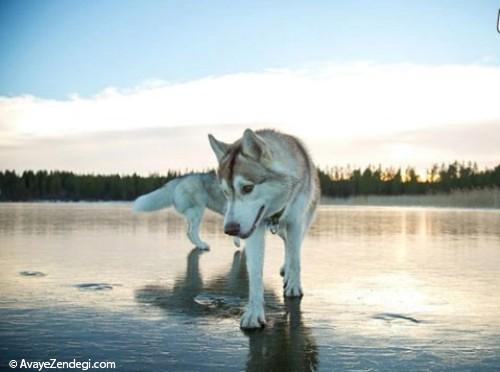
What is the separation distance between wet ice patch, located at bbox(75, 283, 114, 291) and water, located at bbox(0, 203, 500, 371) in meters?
0.02

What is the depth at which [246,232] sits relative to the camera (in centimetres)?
459

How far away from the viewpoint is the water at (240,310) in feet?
11.8

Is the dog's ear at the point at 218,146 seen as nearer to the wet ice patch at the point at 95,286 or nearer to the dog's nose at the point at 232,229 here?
the dog's nose at the point at 232,229

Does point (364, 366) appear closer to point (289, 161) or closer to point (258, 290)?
point (258, 290)

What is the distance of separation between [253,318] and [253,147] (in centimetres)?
139

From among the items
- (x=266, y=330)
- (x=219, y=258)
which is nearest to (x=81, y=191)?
(x=219, y=258)

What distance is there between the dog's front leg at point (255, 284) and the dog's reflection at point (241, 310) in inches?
4.7

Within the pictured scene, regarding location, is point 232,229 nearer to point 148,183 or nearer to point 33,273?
point 33,273

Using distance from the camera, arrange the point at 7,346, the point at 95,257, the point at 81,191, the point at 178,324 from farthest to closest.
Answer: the point at 81,191, the point at 95,257, the point at 178,324, the point at 7,346

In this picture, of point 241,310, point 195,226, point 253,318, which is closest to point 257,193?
point 253,318

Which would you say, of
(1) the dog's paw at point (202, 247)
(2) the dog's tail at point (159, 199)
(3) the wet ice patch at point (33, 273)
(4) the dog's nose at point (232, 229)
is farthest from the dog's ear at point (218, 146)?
(2) the dog's tail at point (159, 199)

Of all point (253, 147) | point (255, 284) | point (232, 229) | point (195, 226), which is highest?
point (253, 147)

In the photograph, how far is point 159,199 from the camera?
12.7 meters

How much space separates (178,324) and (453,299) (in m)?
2.82
